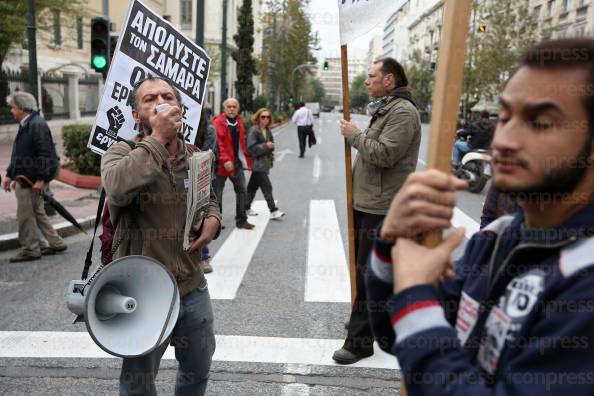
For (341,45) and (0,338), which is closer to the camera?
(341,45)

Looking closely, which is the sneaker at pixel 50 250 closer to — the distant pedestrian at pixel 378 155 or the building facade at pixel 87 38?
the distant pedestrian at pixel 378 155

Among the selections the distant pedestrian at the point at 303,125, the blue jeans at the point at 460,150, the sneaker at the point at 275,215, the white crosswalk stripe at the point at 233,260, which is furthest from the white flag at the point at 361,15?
the distant pedestrian at the point at 303,125

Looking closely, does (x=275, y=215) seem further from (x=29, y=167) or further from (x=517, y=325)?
(x=517, y=325)

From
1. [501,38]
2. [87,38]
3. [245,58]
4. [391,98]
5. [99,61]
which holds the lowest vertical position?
[391,98]

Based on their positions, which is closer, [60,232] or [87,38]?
[60,232]

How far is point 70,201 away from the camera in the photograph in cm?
Result: 948

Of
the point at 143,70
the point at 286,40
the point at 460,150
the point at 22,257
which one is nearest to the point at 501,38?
the point at 286,40

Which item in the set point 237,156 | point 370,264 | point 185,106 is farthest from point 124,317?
point 237,156

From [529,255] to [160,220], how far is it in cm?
170

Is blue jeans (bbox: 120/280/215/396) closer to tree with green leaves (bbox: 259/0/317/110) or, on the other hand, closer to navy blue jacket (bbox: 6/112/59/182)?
navy blue jacket (bbox: 6/112/59/182)

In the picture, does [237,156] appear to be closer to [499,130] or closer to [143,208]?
[143,208]

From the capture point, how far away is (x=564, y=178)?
1.04m

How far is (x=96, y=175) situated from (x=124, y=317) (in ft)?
30.2

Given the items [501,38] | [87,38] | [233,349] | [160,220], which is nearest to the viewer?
[160,220]
